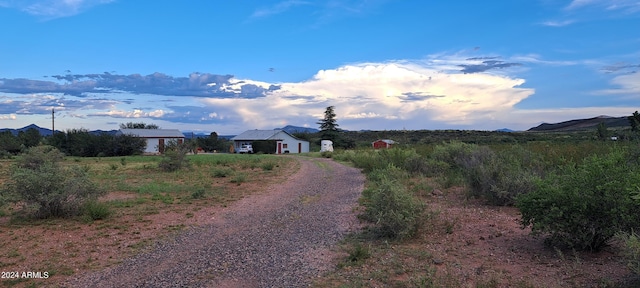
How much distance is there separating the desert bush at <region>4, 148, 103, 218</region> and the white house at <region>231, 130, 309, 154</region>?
49618mm

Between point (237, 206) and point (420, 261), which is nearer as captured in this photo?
point (420, 261)

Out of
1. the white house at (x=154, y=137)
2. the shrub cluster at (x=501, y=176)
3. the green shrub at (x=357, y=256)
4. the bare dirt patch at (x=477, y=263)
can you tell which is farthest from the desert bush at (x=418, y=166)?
the white house at (x=154, y=137)

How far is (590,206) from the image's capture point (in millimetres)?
5789

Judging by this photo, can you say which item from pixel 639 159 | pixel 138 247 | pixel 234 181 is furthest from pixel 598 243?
pixel 234 181

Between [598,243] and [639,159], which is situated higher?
[639,159]

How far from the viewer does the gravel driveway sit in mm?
5703

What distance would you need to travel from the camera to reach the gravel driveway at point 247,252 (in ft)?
18.7

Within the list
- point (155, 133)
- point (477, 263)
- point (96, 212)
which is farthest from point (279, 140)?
point (477, 263)

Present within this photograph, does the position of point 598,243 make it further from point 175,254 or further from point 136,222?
point 136,222

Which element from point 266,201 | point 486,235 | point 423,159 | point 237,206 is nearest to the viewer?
point 486,235

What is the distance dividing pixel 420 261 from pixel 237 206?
23.6 feet

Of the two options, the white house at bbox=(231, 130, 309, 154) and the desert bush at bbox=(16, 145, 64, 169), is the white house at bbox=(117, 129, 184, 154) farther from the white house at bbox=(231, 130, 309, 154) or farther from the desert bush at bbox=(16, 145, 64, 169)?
the desert bush at bbox=(16, 145, 64, 169)

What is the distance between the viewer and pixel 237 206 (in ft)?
40.3

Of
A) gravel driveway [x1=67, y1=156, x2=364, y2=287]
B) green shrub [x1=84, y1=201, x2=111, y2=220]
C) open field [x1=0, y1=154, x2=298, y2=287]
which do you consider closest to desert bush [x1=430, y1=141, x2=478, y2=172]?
gravel driveway [x1=67, y1=156, x2=364, y2=287]
